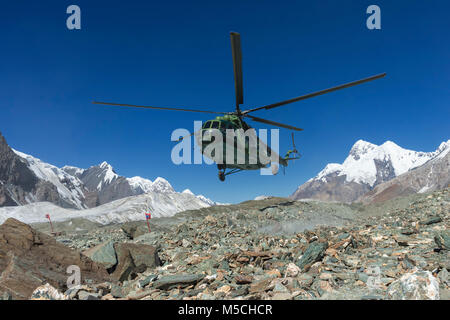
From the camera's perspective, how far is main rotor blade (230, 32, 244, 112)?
9.04 m

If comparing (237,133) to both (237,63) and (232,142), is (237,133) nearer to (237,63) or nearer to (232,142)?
(232,142)

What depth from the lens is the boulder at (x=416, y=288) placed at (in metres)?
3.27

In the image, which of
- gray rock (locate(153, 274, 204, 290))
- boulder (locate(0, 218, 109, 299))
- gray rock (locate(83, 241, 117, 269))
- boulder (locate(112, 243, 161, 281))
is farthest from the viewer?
gray rock (locate(83, 241, 117, 269))

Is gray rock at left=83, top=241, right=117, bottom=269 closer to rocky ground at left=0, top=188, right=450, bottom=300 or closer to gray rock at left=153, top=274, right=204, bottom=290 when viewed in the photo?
rocky ground at left=0, top=188, right=450, bottom=300

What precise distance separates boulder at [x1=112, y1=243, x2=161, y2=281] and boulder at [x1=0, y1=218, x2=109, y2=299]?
0.42 metres

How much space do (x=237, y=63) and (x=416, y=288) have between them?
30.6 feet

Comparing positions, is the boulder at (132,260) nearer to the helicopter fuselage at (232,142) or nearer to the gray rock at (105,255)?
the gray rock at (105,255)

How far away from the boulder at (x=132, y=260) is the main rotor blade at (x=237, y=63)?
8.11 m

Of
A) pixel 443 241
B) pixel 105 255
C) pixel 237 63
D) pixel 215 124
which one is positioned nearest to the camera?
pixel 443 241

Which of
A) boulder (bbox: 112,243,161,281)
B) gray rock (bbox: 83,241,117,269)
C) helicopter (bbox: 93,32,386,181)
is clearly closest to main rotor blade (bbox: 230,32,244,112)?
helicopter (bbox: 93,32,386,181)

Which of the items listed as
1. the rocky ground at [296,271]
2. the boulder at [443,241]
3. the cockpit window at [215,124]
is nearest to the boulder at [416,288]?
the rocky ground at [296,271]

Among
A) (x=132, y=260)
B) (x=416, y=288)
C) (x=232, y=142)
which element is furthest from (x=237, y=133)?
(x=416, y=288)

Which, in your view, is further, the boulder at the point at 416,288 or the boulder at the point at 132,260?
the boulder at the point at 132,260

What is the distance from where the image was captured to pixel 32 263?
5.69 m
